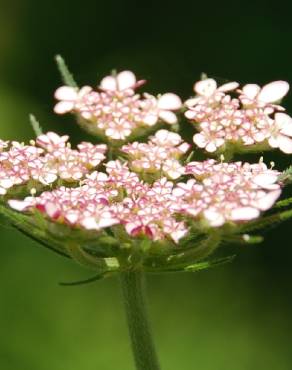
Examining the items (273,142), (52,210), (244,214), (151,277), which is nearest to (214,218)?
(244,214)

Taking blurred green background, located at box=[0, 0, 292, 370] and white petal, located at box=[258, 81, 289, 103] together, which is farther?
blurred green background, located at box=[0, 0, 292, 370]

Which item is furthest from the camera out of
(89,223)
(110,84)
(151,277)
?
(151,277)

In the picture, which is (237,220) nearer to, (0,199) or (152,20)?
(0,199)

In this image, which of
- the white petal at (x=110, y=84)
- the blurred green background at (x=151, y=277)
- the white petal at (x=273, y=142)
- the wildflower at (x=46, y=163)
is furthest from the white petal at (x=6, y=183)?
the blurred green background at (x=151, y=277)

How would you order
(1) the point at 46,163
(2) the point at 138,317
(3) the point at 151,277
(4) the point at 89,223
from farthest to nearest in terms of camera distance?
(3) the point at 151,277 → (1) the point at 46,163 → (2) the point at 138,317 → (4) the point at 89,223

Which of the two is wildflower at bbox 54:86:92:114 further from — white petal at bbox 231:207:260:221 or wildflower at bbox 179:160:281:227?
white petal at bbox 231:207:260:221

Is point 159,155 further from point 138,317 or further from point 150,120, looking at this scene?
point 138,317

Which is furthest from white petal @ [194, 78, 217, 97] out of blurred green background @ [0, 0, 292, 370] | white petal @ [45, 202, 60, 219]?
blurred green background @ [0, 0, 292, 370]
